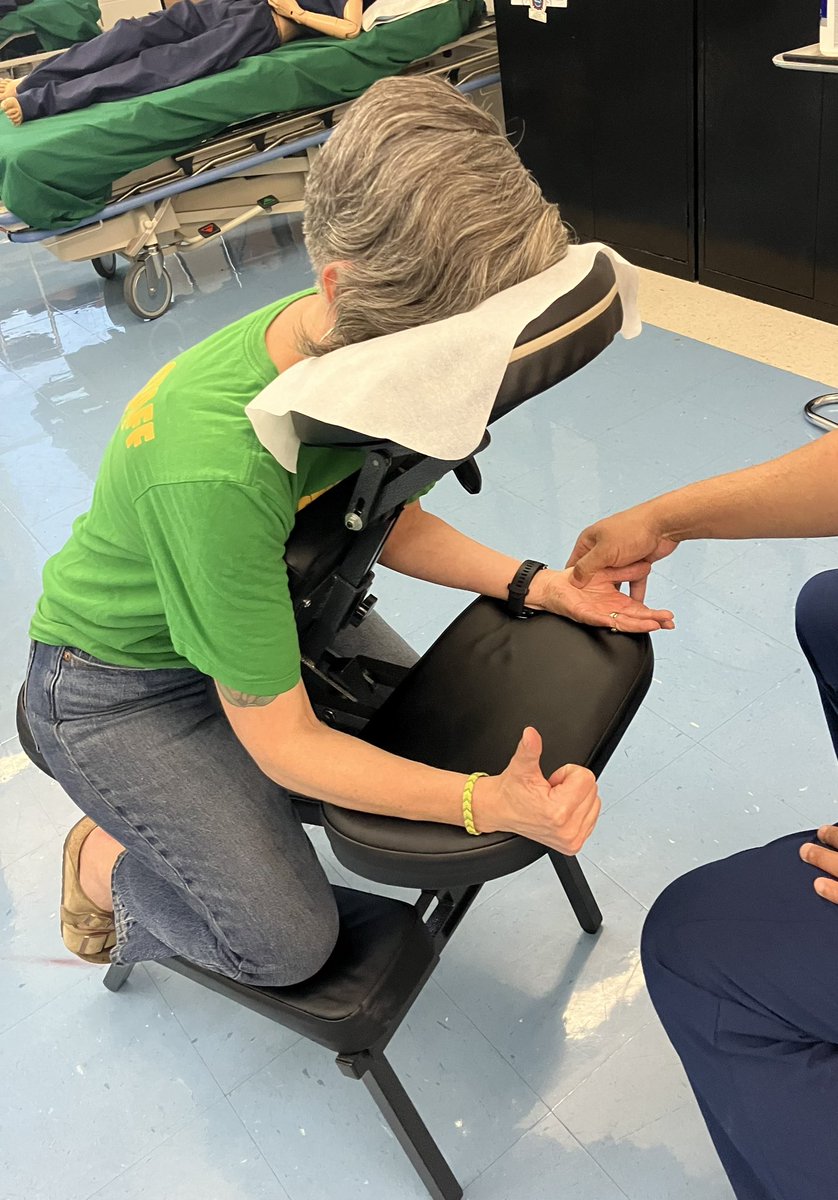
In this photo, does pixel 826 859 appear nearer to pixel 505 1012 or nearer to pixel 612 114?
pixel 505 1012

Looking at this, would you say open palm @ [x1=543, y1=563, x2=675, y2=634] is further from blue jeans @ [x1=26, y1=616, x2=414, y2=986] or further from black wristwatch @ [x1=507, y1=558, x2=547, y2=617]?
blue jeans @ [x1=26, y1=616, x2=414, y2=986]

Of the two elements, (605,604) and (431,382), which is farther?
(605,604)

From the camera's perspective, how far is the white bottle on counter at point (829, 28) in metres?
2.02

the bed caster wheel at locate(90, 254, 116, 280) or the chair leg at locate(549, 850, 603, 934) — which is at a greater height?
the bed caster wheel at locate(90, 254, 116, 280)

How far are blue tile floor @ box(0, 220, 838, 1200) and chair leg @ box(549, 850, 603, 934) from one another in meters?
0.03

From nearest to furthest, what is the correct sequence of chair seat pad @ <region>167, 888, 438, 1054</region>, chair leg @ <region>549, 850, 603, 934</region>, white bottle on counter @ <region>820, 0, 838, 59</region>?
chair seat pad @ <region>167, 888, 438, 1054</region> < chair leg @ <region>549, 850, 603, 934</region> < white bottle on counter @ <region>820, 0, 838, 59</region>

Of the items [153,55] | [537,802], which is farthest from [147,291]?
[537,802]

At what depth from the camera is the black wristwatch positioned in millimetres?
1161

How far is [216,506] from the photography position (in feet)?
2.83

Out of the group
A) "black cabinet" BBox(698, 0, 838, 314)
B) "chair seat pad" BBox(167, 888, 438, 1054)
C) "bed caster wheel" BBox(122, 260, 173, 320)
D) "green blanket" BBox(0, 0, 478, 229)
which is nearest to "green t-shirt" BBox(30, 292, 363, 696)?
"chair seat pad" BBox(167, 888, 438, 1054)

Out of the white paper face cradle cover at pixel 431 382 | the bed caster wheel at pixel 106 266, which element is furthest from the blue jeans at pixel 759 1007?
the bed caster wheel at pixel 106 266

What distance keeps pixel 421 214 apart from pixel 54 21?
6071 mm

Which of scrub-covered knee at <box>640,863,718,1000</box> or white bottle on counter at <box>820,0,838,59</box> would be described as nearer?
scrub-covered knee at <box>640,863,718,1000</box>

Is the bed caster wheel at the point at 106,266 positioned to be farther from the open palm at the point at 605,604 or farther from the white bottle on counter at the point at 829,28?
the open palm at the point at 605,604
